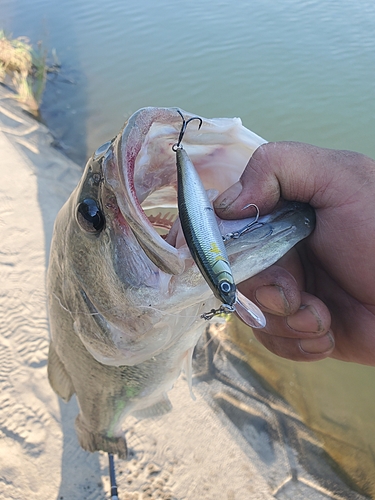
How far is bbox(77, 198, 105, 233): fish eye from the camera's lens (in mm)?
1154

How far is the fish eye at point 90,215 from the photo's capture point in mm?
1154

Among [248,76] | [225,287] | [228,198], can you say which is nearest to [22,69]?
[248,76]

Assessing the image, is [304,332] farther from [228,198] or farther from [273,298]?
[228,198]

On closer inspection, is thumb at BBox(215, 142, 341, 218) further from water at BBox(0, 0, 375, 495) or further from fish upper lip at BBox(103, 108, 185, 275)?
water at BBox(0, 0, 375, 495)

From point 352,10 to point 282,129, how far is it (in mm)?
5286

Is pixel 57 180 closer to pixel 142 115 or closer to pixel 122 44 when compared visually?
pixel 142 115

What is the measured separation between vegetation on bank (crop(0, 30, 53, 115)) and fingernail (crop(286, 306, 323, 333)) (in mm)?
6939

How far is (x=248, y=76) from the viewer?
23.0ft

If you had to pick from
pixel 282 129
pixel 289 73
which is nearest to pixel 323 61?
pixel 289 73

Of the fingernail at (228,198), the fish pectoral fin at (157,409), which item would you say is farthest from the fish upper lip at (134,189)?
the fish pectoral fin at (157,409)

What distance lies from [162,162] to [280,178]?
0.41 meters

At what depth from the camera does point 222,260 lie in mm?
826

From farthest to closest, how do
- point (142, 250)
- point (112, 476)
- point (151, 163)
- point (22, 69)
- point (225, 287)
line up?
point (22, 69)
point (112, 476)
point (151, 163)
point (142, 250)
point (225, 287)

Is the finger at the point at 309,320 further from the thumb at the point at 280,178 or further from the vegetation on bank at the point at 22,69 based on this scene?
the vegetation on bank at the point at 22,69
